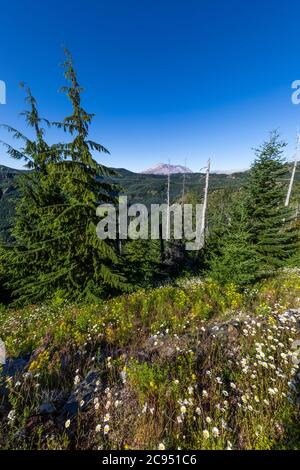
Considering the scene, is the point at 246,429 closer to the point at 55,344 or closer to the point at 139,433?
the point at 139,433

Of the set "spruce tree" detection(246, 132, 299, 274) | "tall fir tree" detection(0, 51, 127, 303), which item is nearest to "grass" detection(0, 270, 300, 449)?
"tall fir tree" detection(0, 51, 127, 303)

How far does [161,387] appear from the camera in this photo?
124 inches

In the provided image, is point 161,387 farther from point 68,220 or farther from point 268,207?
point 268,207

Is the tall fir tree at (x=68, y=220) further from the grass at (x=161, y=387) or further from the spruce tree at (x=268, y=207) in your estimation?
the spruce tree at (x=268, y=207)

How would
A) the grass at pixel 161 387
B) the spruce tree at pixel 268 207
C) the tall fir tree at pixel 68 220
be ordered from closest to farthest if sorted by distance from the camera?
the grass at pixel 161 387 < the tall fir tree at pixel 68 220 < the spruce tree at pixel 268 207

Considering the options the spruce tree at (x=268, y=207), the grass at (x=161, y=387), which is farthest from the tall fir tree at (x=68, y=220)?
the spruce tree at (x=268, y=207)

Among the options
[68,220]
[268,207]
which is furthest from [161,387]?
[268,207]

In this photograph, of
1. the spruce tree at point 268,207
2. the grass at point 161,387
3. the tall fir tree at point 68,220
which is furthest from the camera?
the spruce tree at point 268,207

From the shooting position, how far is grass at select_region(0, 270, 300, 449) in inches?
102

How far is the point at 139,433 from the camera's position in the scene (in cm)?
263

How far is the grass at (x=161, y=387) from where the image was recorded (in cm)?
260
